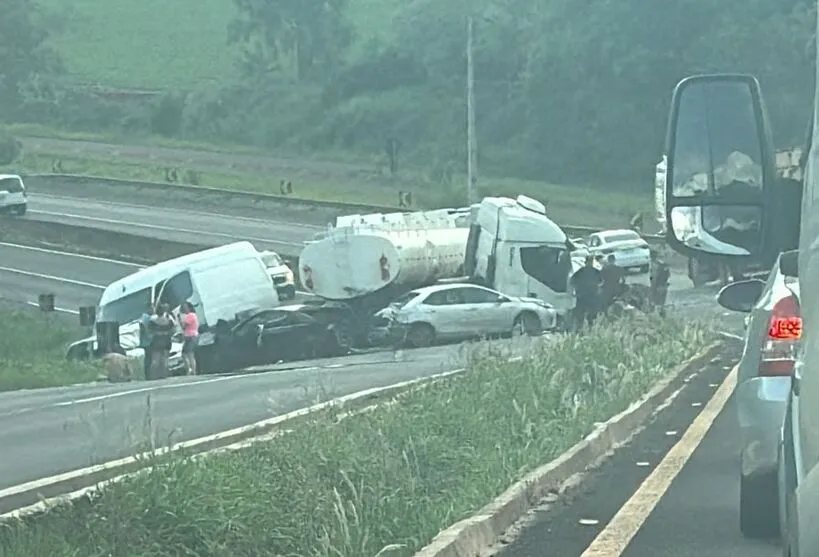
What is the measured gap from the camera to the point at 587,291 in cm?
3428

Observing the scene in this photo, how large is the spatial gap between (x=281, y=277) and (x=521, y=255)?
18.9 feet

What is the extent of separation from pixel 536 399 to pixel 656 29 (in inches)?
1838

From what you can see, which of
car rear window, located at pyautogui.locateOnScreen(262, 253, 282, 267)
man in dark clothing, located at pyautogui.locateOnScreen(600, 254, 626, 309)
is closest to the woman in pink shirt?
car rear window, located at pyautogui.locateOnScreen(262, 253, 282, 267)

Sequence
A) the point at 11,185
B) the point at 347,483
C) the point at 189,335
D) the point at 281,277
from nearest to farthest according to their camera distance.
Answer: the point at 347,483 → the point at 189,335 → the point at 281,277 → the point at 11,185

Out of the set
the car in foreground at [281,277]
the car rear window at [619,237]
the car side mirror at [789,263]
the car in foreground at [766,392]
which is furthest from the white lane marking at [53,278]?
the car side mirror at [789,263]

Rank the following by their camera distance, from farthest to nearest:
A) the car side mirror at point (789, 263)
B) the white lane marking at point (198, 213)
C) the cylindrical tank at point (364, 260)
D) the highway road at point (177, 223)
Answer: the white lane marking at point (198, 213) → the highway road at point (177, 223) → the cylindrical tank at point (364, 260) → the car side mirror at point (789, 263)

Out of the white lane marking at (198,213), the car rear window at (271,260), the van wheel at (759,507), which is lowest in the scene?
the car rear window at (271,260)

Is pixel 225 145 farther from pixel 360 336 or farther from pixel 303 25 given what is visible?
pixel 360 336

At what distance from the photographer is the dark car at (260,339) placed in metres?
35.1

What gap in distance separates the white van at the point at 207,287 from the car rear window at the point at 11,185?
61.7 ft

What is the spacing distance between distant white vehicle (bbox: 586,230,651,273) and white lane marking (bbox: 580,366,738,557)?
94.4 ft

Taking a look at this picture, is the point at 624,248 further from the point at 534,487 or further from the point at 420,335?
the point at 534,487

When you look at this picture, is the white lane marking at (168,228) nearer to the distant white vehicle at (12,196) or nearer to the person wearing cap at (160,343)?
the distant white vehicle at (12,196)

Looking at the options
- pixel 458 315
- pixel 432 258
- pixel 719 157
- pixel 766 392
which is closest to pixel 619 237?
pixel 432 258
